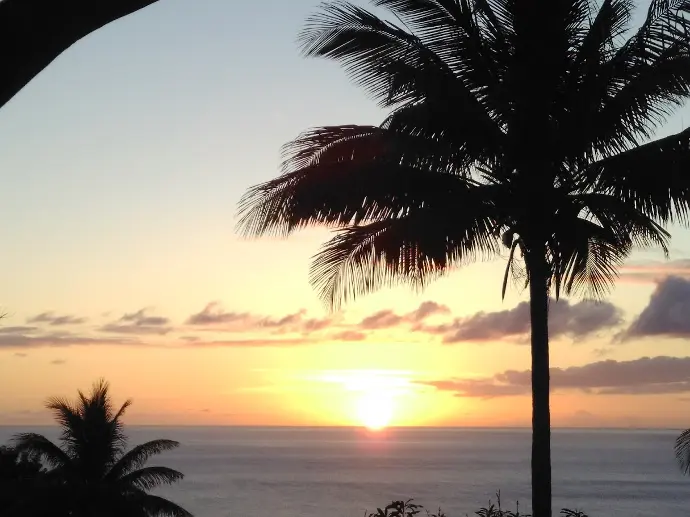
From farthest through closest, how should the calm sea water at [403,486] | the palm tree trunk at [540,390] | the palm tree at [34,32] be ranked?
the calm sea water at [403,486] → the palm tree trunk at [540,390] → the palm tree at [34,32]

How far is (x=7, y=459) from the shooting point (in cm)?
3300

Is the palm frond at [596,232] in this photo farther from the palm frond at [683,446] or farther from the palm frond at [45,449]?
the palm frond at [45,449]

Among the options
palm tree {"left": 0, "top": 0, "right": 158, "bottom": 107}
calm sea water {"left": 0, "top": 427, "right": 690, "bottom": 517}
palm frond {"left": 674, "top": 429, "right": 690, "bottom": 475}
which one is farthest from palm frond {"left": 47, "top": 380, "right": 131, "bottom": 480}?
calm sea water {"left": 0, "top": 427, "right": 690, "bottom": 517}

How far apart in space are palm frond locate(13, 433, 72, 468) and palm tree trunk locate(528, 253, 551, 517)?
21.9 metres

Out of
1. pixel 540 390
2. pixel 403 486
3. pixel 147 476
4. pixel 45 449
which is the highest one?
pixel 540 390

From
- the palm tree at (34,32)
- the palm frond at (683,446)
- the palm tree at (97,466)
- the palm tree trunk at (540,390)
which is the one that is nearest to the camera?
the palm tree at (34,32)

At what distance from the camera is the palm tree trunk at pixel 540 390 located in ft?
38.3

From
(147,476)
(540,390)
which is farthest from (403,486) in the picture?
(540,390)

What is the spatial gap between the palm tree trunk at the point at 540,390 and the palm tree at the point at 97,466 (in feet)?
63.2

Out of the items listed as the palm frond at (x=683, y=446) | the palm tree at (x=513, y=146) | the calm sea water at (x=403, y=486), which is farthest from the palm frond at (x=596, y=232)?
the calm sea water at (x=403, y=486)

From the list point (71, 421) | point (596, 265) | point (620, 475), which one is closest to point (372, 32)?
point (596, 265)

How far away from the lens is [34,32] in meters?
2.53

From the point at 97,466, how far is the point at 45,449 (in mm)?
1992

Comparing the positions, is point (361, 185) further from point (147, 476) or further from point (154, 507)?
point (147, 476)
